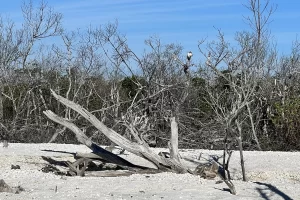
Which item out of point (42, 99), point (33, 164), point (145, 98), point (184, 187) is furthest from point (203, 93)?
point (184, 187)

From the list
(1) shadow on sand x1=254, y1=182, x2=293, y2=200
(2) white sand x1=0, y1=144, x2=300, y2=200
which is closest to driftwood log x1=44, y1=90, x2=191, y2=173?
(2) white sand x1=0, y1=144, x2=300, y2=200

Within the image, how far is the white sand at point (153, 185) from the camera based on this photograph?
7895mm

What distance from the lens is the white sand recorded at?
7895 mm

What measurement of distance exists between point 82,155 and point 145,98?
7114 mm

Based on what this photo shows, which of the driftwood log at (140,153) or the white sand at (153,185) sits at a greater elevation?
the driftwood log at (140,153)

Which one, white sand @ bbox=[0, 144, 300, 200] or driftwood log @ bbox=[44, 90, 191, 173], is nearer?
white sand @ bbox=[0, 144, 300, 200]

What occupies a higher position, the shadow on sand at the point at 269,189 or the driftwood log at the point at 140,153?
the driftwood log at the point at 140,153

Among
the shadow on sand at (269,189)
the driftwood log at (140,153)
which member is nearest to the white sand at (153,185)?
the shadow on sand at (269,189)

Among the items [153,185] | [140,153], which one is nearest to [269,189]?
[153,185]

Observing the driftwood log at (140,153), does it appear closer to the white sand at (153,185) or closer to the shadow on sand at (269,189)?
the white sand at (153,185)

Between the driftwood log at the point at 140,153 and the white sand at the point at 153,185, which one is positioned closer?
the white sand at the point at 153,185

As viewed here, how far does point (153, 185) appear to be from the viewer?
8.69 meters

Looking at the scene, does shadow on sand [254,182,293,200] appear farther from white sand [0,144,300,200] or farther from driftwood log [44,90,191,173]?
driftwood log [44,90,191,173]

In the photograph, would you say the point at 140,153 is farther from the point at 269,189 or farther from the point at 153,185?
the point at 269,189
